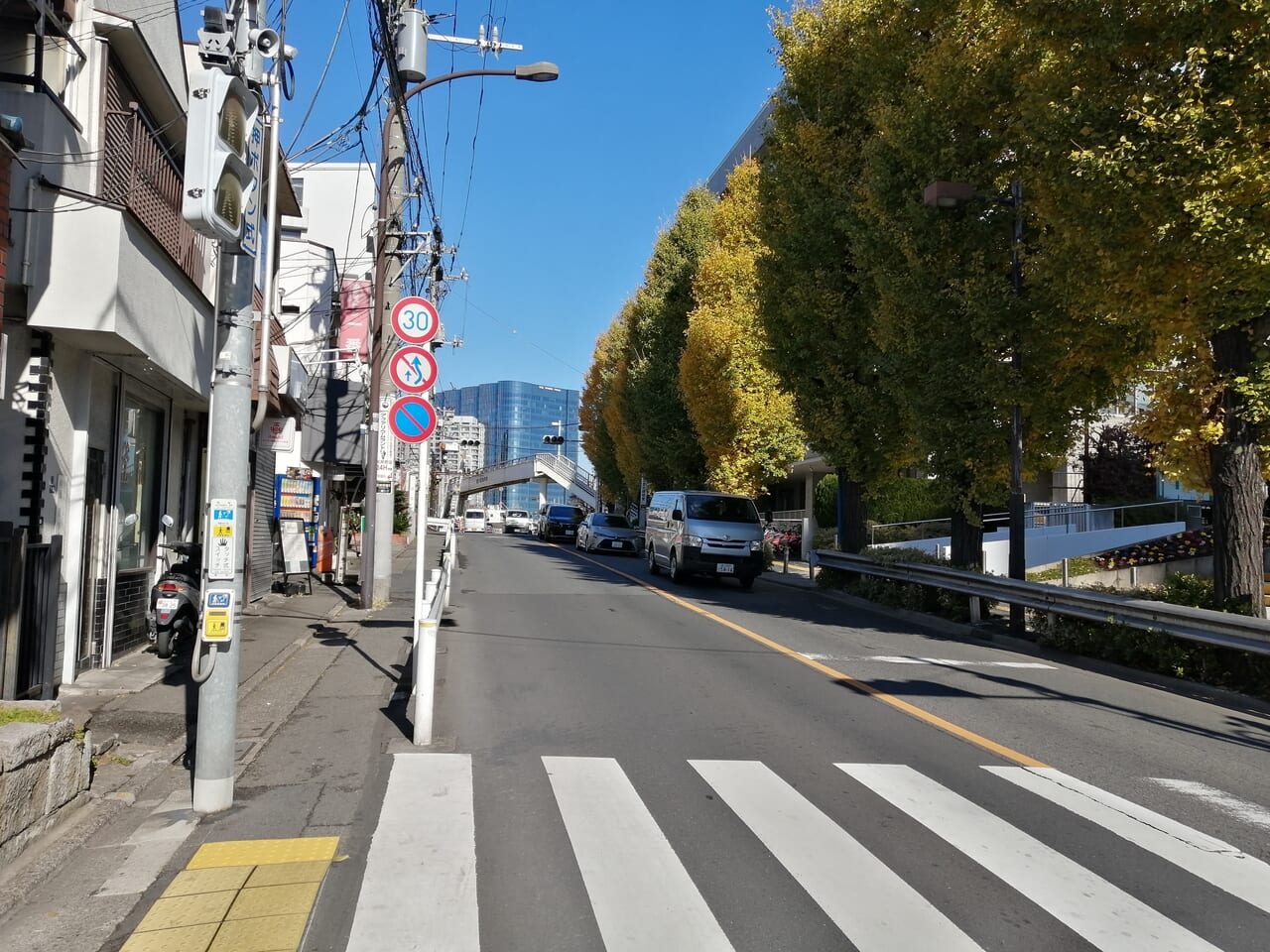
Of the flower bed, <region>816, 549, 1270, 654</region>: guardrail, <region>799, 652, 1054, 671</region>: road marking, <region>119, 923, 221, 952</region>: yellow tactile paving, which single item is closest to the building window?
<region>119, 923, 221, 952</region>: yellow tactile paving

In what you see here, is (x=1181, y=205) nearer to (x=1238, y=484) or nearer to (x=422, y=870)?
(x=1238, y=484)

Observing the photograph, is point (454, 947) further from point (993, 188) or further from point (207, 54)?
point (993, 188)

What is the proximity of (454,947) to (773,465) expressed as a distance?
26.4 metres

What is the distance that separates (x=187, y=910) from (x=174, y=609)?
6.69m

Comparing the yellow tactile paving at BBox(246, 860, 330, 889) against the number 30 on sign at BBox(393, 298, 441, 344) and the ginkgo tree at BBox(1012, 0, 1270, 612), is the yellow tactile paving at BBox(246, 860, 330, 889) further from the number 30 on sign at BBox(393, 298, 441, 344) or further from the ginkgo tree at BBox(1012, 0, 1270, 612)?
the ginkgo tree at BBox(1012, 0, 1270, 612)

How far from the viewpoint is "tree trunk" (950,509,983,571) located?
16.3 meters

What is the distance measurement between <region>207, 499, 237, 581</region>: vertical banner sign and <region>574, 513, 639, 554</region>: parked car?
29.8 metres

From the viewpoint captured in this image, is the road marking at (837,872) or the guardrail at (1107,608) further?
the guardrail at (1107,608)

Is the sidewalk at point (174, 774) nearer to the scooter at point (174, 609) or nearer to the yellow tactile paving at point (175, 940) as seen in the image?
the yellow tactile paving at point (175, 940)

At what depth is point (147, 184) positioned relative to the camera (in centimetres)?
991

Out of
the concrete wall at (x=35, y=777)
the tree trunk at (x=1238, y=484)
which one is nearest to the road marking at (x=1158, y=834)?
the concrete wall at (x=35, y=777)

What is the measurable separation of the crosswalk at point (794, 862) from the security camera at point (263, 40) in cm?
452

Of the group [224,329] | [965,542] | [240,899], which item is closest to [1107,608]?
[965,542]

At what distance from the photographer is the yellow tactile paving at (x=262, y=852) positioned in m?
4.65
